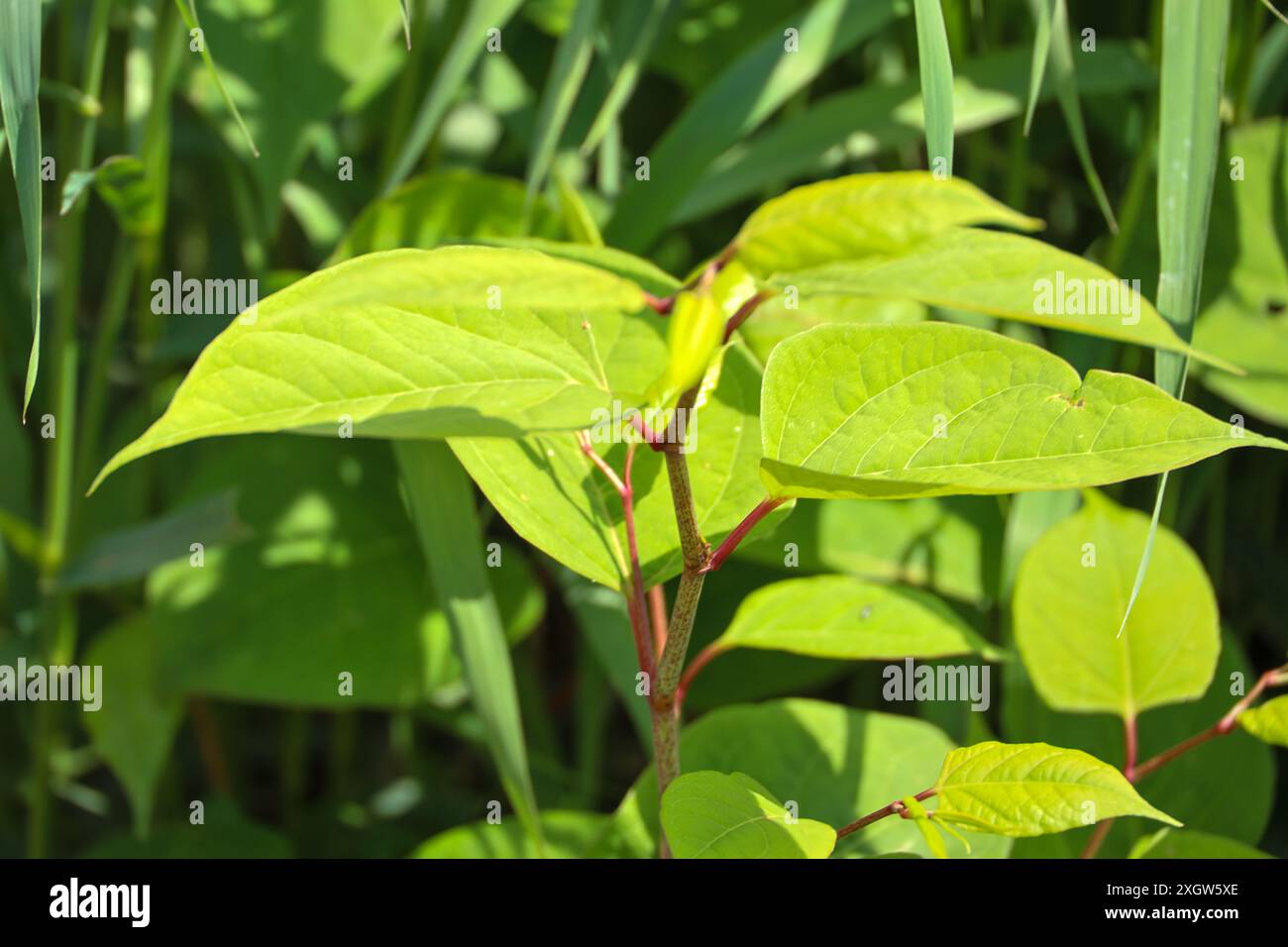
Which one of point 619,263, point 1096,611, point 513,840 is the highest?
point 619,263

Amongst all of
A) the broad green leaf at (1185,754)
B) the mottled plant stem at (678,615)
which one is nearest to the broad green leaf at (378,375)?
the mottled plant stem at (678,615)

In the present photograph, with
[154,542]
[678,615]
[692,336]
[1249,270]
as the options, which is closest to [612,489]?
[678,615]

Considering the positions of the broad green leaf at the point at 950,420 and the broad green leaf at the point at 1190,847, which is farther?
the broad green leaf at the point at 1190,847

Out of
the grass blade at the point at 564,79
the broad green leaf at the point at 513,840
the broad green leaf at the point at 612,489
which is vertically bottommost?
the broad green leaf at the point at 513,840

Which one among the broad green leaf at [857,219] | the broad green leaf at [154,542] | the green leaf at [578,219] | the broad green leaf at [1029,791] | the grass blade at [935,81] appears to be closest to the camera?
the broad green leaf at [857,219]

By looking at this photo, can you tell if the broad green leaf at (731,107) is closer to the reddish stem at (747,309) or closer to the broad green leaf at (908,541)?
the broad green leaf at (908,541)

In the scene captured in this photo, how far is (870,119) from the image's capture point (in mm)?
703

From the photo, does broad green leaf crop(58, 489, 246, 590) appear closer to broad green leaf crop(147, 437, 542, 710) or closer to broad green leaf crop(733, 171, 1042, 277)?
broad green leaf crop(147, 437, 542, 710)

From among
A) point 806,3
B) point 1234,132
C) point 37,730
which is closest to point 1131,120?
point 1234,132

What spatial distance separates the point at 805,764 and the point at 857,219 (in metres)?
0.31

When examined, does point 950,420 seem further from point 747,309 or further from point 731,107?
point 731,107

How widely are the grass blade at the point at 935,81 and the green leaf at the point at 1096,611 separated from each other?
0.18 meters

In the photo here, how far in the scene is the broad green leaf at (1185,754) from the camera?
1.83 feet

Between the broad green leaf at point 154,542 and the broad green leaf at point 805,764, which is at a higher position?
the broad green leaf at point 154,542
